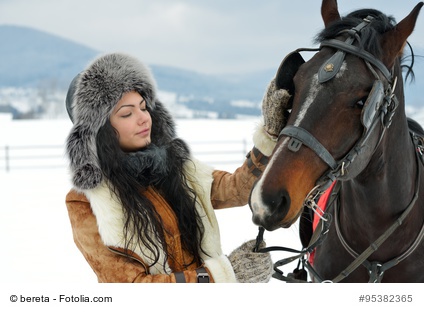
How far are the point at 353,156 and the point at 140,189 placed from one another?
866 mm

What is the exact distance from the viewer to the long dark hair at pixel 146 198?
75.5 inches

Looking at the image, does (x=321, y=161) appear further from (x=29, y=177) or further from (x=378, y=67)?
(x=29, y=177)

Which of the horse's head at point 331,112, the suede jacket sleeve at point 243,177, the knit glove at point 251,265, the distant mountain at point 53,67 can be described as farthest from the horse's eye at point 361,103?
the distant mountain at point 53,67

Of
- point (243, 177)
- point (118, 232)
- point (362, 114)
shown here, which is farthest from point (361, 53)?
point (118, 232)

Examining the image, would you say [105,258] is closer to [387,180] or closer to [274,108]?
[274,108]

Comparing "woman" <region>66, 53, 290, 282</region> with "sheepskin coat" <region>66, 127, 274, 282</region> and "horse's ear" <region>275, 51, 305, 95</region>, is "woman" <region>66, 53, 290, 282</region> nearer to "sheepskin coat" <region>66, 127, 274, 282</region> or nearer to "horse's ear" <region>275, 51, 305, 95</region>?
"sheepskin coat" <region>66, 127, 274, 282</region>

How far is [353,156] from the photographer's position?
1.65 m

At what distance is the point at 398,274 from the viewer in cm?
206

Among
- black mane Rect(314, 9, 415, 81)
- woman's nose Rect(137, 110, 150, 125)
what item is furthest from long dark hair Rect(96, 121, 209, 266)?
black mane Rect(314, 9, 415, 81)

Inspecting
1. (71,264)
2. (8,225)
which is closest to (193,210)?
(71,264)

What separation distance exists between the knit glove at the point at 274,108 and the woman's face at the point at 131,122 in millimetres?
495

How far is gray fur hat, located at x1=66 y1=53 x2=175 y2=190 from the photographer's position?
1900 millimetres

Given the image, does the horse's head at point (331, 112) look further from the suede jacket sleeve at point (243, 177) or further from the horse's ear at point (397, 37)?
the suede jacket sleeve at point (243, 177)

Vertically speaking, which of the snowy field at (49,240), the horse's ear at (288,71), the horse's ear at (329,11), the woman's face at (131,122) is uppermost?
the horse's ear at (329,11)
